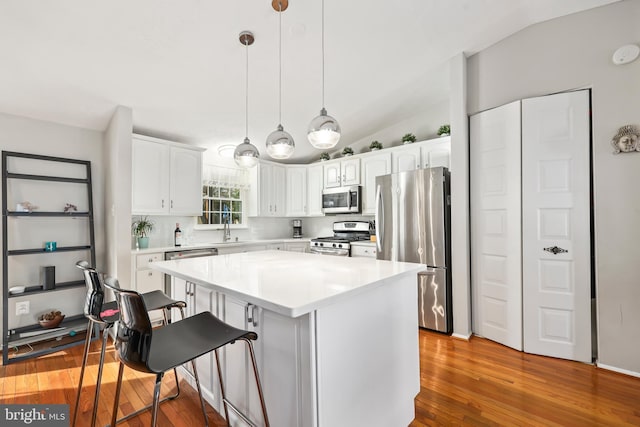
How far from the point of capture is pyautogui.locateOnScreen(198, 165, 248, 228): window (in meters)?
4.60

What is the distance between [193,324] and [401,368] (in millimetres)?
1214

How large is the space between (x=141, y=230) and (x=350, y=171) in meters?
3.06

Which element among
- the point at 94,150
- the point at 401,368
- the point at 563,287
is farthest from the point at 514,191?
the point at 94,150

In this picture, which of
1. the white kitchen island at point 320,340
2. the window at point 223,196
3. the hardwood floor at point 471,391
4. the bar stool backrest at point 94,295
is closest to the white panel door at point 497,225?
the hardwood floor at point 471,391

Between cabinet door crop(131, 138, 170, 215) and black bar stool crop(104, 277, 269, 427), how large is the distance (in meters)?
2.38

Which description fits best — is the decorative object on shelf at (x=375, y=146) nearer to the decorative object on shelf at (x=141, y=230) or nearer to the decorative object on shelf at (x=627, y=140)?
the decorative object on shelf at (x=627, y=140)

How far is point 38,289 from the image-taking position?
2.99 meters

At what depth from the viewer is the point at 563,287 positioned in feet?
8.51

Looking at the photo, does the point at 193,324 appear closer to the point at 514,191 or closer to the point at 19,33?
the point at 19,33

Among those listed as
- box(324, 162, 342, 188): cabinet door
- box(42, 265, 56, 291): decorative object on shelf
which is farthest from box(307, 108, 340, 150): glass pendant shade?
box(42, 265, 56, 291): decorative object on shelf

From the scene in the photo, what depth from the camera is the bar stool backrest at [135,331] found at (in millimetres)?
1132

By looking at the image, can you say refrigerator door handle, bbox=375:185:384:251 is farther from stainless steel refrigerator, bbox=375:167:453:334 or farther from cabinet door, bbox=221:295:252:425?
cabinet door, bbox=221:295:252:425

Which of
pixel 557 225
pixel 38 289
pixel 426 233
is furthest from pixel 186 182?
pixel 557 225

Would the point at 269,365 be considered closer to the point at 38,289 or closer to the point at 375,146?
the point at 38,289
